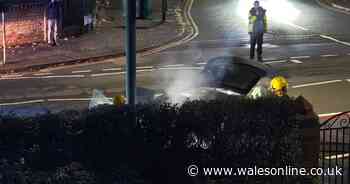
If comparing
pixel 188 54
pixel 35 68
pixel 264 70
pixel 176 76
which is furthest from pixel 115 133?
pixel 188 54

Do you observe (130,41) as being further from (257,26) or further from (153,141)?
(257,26)

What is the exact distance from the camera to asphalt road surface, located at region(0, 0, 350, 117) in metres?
16.8

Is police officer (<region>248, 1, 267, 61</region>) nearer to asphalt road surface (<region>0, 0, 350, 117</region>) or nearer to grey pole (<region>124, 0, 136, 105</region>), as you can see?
asphalt road surface (<region>0, 0, 350, 117</region>)

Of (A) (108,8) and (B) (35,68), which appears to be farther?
(A) (108,8)

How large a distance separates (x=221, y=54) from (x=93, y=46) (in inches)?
164

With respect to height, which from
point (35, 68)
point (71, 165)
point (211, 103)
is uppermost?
point (211, 103)

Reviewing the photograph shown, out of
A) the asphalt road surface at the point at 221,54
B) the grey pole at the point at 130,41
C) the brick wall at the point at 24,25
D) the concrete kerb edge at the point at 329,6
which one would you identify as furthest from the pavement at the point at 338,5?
the grey pole at the point at 130,41

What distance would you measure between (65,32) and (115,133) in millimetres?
18514

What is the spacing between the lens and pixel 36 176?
23.6 ft

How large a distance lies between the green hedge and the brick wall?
53.5ft

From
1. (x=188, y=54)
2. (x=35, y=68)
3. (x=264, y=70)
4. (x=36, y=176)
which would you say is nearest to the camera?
(x=36, y=176)

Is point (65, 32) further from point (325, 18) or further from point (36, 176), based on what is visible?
point (36, 176)

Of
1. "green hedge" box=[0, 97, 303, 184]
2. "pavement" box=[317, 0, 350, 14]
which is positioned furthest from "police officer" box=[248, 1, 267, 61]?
"pavement" box=[317, 0, 350, 14]

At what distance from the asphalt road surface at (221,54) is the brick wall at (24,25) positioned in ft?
11.3
